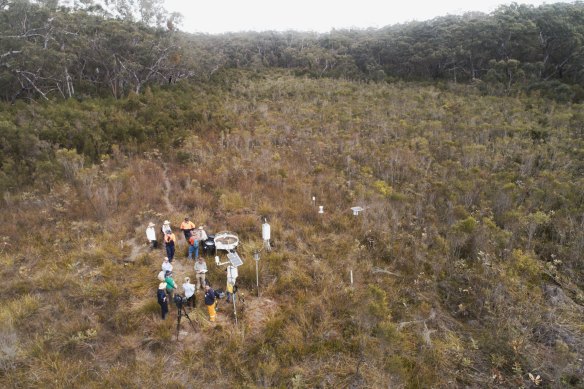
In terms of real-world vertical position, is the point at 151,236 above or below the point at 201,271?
above

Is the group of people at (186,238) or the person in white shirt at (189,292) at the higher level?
the group of people at (186,238)

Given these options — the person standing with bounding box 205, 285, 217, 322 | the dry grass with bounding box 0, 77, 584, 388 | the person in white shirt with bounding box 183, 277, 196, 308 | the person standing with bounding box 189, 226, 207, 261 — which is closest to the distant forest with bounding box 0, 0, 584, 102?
the dry grass with bounding box 0, 77, 584, 388

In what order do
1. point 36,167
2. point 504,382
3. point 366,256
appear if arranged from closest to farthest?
point 504,382, point 366,256, point 36,167

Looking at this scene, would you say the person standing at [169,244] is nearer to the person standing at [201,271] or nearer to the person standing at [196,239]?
the person standing at [196,239]

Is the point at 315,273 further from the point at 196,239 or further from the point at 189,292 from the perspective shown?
the point at 196,239

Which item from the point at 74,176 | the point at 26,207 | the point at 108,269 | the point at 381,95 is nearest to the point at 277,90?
the point at 381,95

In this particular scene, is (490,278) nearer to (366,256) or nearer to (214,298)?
(366,256)

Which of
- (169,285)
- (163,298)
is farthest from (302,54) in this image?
(163,298)

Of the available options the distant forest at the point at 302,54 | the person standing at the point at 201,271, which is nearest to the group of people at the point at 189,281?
the person standing at the point at 201,271
